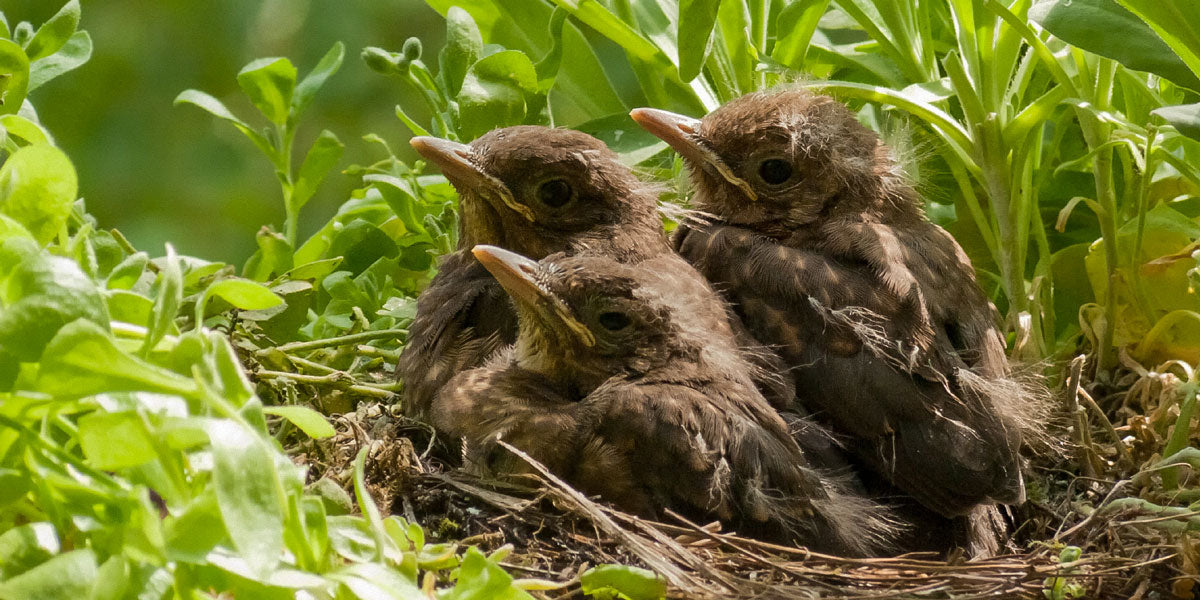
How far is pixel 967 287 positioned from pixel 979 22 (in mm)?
437

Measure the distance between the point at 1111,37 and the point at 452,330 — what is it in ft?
3.30

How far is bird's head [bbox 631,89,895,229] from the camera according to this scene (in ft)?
6.18

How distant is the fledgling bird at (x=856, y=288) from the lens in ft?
5.44

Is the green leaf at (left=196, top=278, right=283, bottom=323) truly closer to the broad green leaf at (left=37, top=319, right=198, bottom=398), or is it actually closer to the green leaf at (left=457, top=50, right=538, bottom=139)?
the broad green leaf at (left=37, top=319, right=198, bottom=398)

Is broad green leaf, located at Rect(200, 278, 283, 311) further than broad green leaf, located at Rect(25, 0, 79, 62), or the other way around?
broad green leaf, located at Rect(25, 0, 79, 62)

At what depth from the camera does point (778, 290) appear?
180cm

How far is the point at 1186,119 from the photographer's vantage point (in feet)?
4.00

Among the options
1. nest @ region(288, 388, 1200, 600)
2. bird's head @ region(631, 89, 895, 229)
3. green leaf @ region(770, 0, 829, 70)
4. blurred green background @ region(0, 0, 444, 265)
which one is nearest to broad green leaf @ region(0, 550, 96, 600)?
nest @ region(288, 388, 1200, 600)

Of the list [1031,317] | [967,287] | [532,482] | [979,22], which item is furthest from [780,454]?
[979,22]

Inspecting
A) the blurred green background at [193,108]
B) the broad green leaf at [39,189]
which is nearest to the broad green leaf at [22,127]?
the broad green leaf at [39,189]

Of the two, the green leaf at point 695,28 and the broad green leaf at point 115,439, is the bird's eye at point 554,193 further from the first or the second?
the broad green leaf at point 115,439

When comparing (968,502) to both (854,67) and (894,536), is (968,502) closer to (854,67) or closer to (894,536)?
(894,536)

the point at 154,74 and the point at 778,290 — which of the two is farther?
the point at 154,74

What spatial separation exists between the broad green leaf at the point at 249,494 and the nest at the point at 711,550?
53cm
